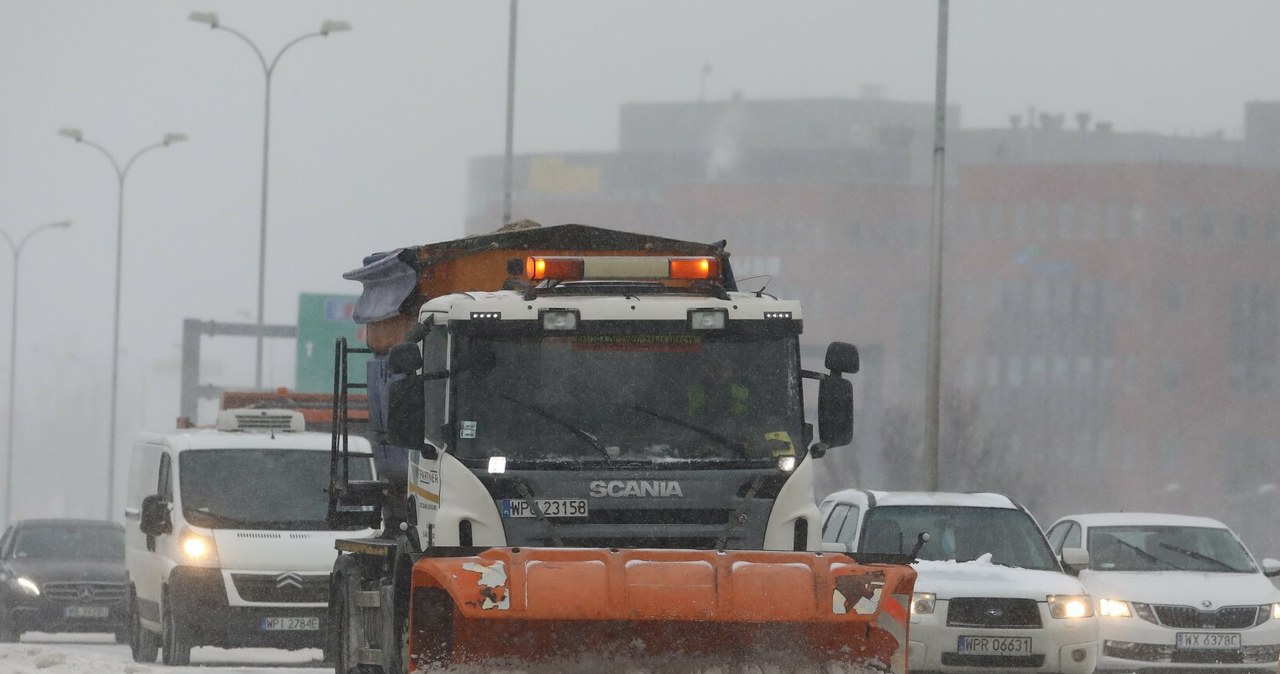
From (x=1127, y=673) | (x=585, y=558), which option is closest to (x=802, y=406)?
(x=585, y=558)

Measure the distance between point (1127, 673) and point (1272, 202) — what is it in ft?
332

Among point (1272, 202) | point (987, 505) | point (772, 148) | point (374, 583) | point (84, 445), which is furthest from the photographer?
point (84, 445)

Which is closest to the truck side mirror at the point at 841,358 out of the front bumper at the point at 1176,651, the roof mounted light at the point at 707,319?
the roof mounted light at the point at 707,319

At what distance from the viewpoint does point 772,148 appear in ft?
446

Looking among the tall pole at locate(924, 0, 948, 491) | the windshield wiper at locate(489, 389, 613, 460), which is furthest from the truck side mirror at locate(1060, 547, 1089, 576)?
the tall pole at locate(924, 0, 948, 491)

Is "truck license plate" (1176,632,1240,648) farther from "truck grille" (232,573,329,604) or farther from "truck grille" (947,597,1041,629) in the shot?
"truck grille" (232,573,329,604)

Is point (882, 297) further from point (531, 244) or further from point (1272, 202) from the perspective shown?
point (531, 244)

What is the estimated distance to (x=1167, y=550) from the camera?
1828cm

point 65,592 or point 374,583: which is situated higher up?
point 374,583

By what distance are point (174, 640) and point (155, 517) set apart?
109 cm

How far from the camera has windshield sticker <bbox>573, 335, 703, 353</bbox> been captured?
10234mm

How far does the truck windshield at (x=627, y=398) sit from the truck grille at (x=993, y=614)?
499 cm

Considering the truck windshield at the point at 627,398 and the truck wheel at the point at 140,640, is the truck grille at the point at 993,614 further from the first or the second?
the truck wheel at the point at 140,640

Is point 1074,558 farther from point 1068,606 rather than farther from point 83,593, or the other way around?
point 83,593
